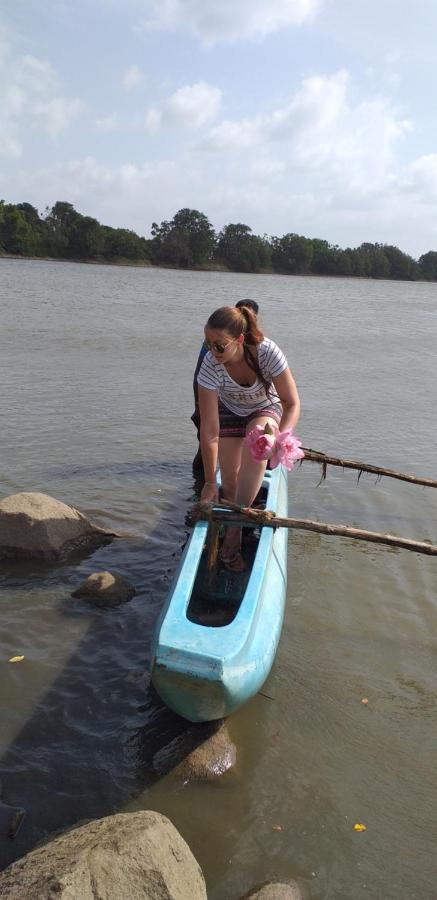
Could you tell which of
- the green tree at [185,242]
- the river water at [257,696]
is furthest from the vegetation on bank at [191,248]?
the river water at [257,696]

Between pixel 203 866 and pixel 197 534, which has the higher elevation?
pixel 197 534

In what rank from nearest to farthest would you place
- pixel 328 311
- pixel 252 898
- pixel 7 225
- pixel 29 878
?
pixel 29 878 < pixel 252 898 < pixel 328 311 < pixel 7 225

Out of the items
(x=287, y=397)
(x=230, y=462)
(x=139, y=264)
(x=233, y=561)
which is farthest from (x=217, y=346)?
(x=139, y=264)

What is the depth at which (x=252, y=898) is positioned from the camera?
2.78 metres

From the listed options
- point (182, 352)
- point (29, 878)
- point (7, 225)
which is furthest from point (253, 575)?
point (7, 225)

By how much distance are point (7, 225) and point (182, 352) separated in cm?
6193

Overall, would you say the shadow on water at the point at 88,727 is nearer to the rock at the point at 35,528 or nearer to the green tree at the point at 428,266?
the rock at the point at 35,528

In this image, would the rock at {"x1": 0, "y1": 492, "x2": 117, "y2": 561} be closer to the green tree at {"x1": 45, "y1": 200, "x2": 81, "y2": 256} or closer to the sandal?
the sandal

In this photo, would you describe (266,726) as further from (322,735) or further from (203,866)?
(203,866)

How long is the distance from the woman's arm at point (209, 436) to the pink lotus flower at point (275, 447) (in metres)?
0.28

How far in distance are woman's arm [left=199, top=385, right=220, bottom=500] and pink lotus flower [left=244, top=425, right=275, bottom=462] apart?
0.26m

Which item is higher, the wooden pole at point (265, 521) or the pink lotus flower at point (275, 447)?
the pink lotus flower at point (275, 447)

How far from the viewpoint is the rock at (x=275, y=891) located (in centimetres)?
279

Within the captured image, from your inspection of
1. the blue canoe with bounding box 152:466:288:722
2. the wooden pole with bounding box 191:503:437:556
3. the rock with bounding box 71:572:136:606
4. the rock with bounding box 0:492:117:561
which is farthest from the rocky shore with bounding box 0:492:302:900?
the rock with bounding box 0:492:117:561
